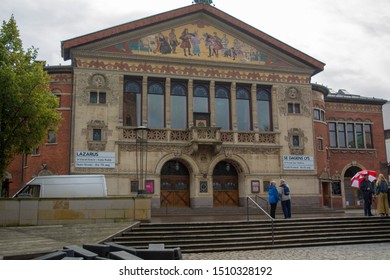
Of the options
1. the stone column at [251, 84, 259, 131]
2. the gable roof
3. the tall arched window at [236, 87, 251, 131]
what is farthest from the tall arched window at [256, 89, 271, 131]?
the gable roof

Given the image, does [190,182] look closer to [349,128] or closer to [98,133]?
[98,133]

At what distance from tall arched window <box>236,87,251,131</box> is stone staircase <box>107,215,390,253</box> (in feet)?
43.8

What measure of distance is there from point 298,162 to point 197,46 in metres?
11.1

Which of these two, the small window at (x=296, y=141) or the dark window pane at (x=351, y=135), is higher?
the dark window pane at (x=351, y=135)

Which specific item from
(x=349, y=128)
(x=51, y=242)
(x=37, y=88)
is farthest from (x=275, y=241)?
(x=349, y=128)

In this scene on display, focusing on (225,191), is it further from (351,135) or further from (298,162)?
(351,135)

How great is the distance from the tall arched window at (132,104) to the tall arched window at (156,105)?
2.39 feet

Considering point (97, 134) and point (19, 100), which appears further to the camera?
point (97, 134)

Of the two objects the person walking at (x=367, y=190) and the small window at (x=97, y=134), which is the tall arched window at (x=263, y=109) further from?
the person walking at (x=367, y=190)

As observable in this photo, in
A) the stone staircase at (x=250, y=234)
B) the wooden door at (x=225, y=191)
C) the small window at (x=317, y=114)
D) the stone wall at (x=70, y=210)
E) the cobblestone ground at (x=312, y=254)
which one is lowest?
the cobblestone ground at (x=312, y=254)

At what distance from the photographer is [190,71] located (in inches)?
1202

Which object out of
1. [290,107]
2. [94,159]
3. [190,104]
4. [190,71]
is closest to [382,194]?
[290,107]

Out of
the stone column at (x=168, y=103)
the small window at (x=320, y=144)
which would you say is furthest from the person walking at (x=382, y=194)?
the stone column at (x=168, y=103)

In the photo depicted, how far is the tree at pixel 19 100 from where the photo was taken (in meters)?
18.5
